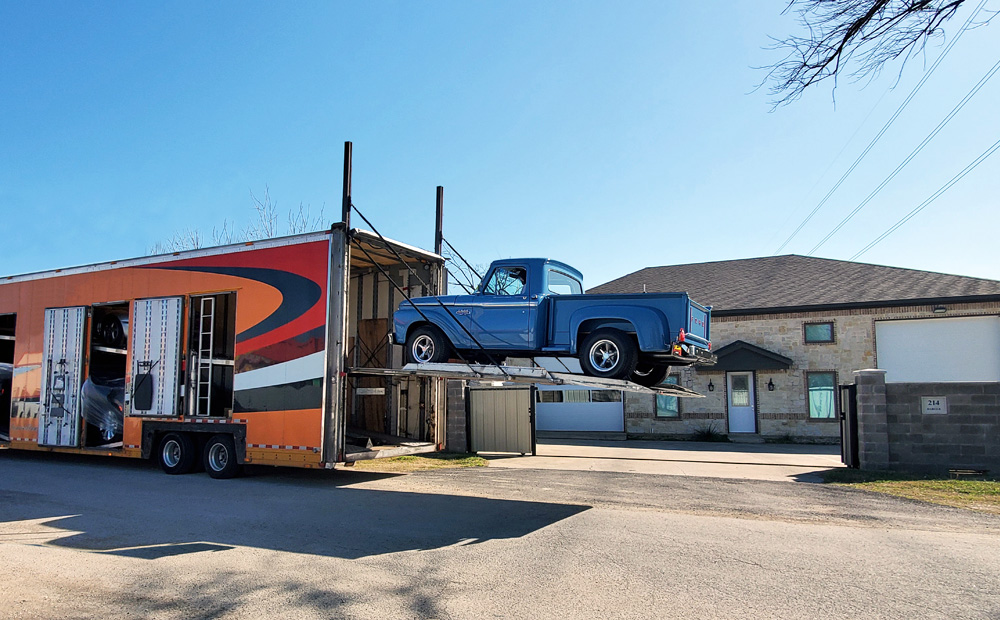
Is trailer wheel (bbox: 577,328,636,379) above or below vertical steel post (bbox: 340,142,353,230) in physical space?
below

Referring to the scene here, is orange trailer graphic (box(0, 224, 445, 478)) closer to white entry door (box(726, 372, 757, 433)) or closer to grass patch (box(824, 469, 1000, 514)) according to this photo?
grass patch (box(824, 469, 1000, 514))

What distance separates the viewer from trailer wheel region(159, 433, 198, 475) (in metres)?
11.7

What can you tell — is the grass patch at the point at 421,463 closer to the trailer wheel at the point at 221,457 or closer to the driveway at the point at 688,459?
the driveway at the point at 688,459

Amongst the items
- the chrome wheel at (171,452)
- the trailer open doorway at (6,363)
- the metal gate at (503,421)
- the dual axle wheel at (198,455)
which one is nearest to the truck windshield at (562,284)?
the dual axle wheel at (198,455)

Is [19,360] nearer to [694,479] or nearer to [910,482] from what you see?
[694,479]

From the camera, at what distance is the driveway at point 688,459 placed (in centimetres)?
1348

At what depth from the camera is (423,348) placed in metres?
10.2

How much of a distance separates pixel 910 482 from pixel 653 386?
5469 millimetres

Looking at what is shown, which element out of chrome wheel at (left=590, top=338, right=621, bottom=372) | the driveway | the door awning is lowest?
the driveway

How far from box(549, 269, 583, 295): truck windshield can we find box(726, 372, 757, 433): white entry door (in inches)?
528

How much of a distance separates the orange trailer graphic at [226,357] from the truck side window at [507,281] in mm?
1241

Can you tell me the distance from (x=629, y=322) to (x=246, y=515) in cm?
530

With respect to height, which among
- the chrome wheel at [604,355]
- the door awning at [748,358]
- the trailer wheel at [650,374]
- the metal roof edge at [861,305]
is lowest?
the trailer wheel at [650,374]

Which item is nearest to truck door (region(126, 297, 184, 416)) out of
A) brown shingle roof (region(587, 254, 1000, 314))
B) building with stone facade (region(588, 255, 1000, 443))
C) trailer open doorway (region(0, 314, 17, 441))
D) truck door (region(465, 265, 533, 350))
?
trailer open doorway (region(0, 314, 17, 441))
